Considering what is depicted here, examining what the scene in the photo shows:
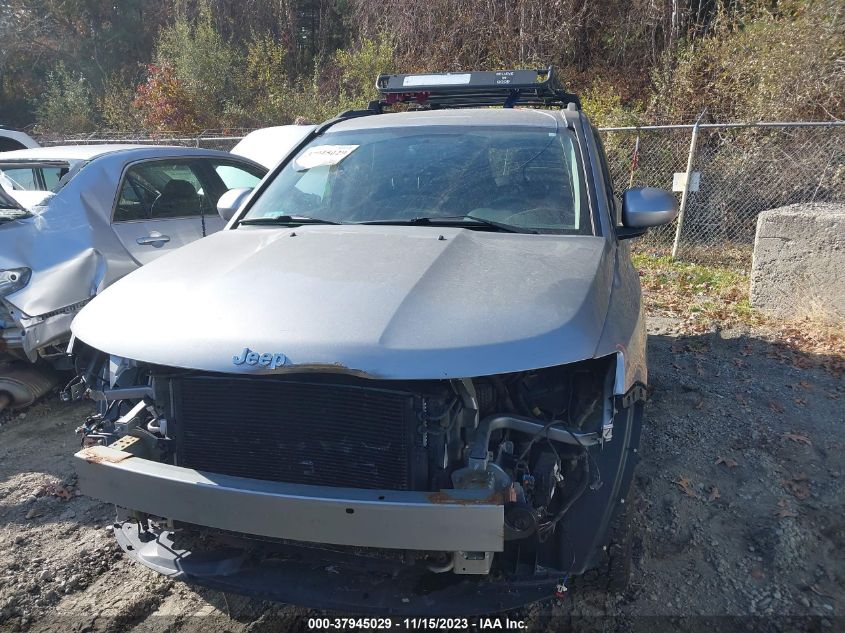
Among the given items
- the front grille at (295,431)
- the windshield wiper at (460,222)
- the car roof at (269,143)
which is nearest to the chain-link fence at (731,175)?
the car roof at (269,143)

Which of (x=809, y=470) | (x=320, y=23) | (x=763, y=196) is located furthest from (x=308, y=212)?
(x=320, y=23)

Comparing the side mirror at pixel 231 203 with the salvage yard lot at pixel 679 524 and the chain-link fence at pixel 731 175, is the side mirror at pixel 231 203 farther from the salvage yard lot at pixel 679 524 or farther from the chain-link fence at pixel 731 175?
the chain-link fence at pixel 731 175

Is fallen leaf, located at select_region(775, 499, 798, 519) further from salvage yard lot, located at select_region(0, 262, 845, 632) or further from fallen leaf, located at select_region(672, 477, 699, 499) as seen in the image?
fallen leaf, located at select_region(672, 477, 699, 499)

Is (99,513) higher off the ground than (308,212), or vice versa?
(308,212)

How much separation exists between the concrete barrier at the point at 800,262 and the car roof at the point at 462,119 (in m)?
3.75

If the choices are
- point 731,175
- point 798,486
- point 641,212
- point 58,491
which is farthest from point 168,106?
point 798,486

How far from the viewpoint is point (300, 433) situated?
2.20m

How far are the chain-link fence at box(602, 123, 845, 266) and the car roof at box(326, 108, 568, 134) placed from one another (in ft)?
19.2

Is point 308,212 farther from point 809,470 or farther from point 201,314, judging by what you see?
point 809,470

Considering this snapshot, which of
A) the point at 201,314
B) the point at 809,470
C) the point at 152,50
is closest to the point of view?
the point at 201,314

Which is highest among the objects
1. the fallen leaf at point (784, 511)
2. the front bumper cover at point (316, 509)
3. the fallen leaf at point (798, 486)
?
the front bumper cover at point (316, 509)

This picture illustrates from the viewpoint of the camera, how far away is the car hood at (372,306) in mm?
2025

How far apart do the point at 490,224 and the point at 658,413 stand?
2.20m

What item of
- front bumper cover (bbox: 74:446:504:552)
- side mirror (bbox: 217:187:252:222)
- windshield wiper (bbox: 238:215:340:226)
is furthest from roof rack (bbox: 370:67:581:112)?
front bumper cover (bbox: 74:446:504:552)
